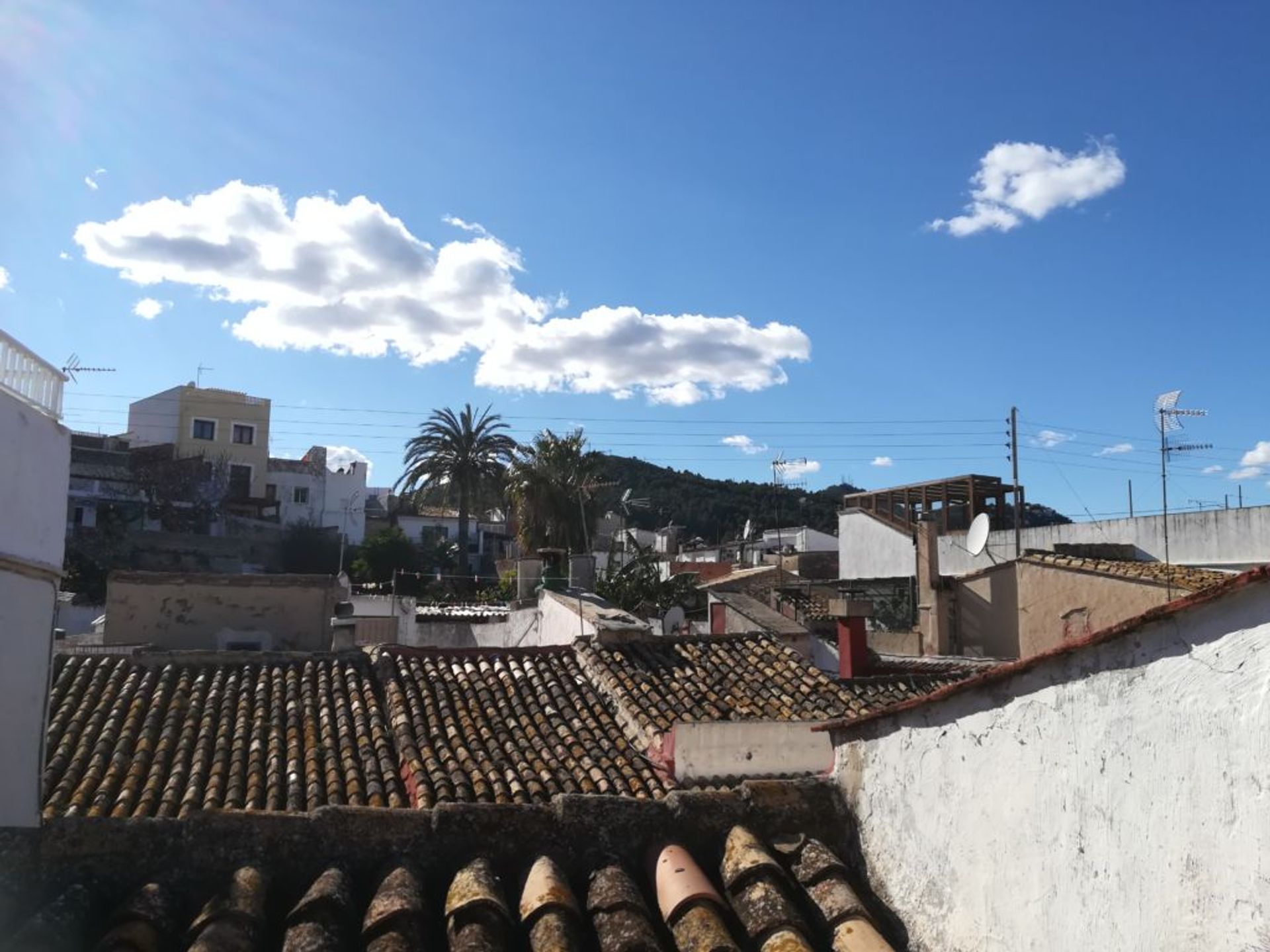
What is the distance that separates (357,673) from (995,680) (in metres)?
12.1

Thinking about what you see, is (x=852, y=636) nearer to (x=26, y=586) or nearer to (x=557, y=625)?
(x=557, y=625)

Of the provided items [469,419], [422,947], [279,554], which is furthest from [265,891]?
[279,554]

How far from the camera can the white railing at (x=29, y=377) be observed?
5.95 meters

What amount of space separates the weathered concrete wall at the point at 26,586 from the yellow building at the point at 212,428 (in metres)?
45.9

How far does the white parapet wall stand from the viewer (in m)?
21.8

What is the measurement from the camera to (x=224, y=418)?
5072cm

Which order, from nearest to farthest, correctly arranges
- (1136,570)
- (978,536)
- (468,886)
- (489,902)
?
(489,902) → (468,886) → (1136,570) → (978,536)

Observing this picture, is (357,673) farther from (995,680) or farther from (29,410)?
(995,680)

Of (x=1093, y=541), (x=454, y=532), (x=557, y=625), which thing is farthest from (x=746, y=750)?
(x=454, y=532)

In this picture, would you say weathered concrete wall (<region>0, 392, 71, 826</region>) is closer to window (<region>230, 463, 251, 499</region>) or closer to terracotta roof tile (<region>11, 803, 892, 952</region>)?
terracotta roof tile (<region>11, 803, 892, 952</region>)

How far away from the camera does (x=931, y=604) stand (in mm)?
22828

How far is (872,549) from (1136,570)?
622 inches

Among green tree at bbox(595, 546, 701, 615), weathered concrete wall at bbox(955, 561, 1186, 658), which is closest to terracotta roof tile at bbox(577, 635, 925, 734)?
weathered concrete wall at bbox(955, 561, 1186, 658)

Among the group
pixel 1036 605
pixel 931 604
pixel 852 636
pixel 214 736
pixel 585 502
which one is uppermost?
pixel 585 502
